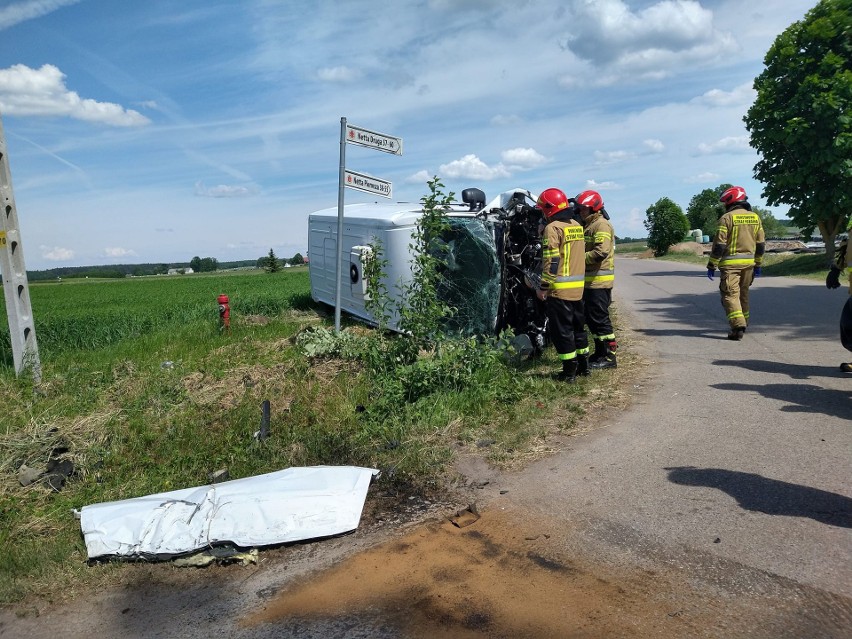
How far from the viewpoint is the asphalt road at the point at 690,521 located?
3.08 m

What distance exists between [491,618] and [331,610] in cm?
82

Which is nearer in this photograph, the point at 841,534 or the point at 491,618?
the point at 491,618

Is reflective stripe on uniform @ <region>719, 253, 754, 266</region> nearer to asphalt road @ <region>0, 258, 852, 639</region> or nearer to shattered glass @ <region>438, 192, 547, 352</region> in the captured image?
asphalt road @ <region>0, 258, 852, 639</region>

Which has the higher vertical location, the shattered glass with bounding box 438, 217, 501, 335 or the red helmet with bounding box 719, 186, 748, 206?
the red helmet with bounding box 719, 186, 748, 206

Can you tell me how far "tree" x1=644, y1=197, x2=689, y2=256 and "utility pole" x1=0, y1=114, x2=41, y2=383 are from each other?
47.9 m

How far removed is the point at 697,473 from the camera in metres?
4.54

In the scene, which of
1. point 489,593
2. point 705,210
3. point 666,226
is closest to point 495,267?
point 489,593

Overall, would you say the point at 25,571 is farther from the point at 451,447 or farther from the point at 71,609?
the point at 451,447

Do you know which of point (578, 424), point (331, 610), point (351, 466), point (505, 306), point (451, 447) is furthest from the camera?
point (505, 306)

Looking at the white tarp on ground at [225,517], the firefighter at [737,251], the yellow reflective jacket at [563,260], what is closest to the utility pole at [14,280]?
the white tarp on ground at [225,517]

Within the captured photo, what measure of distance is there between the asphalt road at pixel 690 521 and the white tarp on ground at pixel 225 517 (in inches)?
8.8

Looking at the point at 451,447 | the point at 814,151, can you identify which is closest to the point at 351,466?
the point at 451,447

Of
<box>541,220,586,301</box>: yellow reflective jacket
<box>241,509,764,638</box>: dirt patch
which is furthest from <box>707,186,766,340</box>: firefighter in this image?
<box>241,509,764,638</box>: dirt patch

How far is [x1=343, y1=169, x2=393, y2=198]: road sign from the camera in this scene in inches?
357
